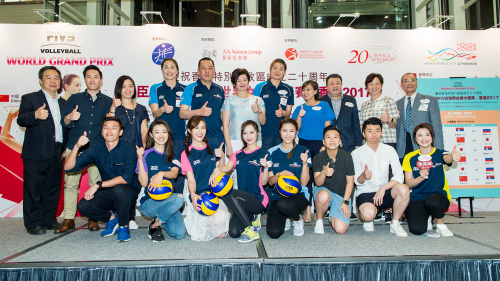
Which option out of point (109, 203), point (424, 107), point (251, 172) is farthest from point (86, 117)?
point (424, 107)

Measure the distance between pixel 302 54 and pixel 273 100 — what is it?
46.2 inches

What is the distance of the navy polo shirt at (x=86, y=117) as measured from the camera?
3.28 metres

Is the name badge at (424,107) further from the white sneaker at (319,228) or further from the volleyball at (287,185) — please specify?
the volleyball at (287,185)

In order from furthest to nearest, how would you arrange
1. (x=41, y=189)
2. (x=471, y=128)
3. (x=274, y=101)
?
1. (x=471, y=128)
2. (x=274, y=101)
3. (x=41, y=189)

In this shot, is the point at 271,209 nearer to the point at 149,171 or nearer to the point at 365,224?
the point at 365,224

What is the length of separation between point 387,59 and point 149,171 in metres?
3.63

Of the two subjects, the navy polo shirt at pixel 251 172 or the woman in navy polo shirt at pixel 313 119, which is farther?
the woman in navy polo shirt at pixel 313 119

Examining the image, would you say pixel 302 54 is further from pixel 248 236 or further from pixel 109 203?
pixel 109 203

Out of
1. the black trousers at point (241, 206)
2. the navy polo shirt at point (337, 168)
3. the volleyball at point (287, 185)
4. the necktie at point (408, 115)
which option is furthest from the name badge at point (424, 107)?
the black trousers at point (241, 206)

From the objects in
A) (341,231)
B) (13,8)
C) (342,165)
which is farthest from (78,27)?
(341,231)

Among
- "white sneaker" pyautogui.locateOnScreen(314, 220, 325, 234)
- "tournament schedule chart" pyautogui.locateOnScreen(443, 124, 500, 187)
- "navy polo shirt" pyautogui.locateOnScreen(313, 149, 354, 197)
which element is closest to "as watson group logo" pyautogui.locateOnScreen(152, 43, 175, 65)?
"navy polo shirt" pyautogui.locateOnScreen(313, 149, 354, 197)

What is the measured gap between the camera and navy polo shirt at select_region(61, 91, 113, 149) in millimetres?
3277

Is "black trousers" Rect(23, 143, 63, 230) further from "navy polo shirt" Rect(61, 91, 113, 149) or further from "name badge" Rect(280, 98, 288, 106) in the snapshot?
"name badge" Rect(280, 98, 288, 106)

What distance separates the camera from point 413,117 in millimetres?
3877
